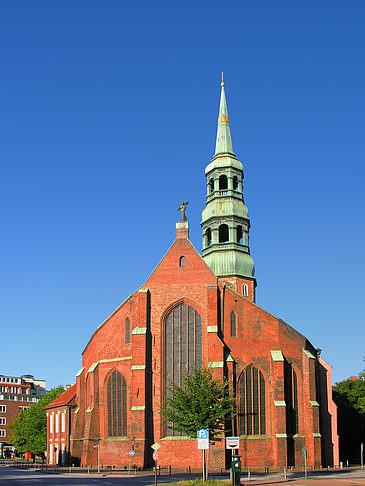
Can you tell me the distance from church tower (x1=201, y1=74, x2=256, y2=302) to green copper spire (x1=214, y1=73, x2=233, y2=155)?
2.64ft

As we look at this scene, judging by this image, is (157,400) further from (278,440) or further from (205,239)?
(205,239)

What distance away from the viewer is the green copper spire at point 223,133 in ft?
248

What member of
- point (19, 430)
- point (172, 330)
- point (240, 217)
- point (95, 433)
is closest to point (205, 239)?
point (240, 217)

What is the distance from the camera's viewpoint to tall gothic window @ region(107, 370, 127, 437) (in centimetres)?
5225

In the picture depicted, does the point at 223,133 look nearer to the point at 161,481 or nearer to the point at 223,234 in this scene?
the point at 223,234

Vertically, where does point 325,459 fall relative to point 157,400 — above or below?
below

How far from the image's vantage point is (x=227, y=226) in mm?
71500

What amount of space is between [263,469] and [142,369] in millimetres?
12448

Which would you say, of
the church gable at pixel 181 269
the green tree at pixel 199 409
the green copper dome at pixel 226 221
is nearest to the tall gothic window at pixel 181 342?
the church gable at pixel 181 269

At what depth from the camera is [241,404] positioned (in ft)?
164

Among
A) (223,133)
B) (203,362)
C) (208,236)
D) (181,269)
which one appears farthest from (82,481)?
(223,133)

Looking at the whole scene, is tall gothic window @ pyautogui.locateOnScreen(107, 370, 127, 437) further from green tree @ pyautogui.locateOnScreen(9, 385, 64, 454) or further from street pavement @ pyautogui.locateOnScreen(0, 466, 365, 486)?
green tree @ pyautogui.locateOnScreen(9, 385, 64, 454)

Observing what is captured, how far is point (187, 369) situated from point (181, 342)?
2.32 meters

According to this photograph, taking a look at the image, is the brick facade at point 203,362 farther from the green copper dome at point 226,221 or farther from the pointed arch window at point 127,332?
the green copper dome at point 226,221
